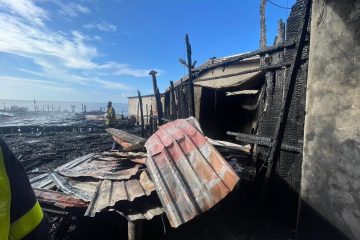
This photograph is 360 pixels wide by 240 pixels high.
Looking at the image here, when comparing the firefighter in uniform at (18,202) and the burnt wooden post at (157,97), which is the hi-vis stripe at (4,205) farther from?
the burnt wooden post at (157,97)

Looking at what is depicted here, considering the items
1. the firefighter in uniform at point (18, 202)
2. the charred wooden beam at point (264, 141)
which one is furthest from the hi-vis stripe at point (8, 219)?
the charred wooden beam at point (264, 141)

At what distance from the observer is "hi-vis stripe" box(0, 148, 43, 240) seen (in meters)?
1.29

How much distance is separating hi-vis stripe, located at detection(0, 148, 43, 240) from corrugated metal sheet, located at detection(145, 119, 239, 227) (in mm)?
1911

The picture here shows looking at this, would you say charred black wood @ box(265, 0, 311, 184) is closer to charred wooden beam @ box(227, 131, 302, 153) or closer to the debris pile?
charred wooden beam @ box(227, 131, 302, 153)

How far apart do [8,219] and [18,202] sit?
9.4 inches

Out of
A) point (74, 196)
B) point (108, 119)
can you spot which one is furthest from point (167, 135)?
point (108, 119)

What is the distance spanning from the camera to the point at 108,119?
52.3 feet

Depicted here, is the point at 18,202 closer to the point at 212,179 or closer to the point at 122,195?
the point at 212,179

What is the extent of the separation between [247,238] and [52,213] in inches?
139

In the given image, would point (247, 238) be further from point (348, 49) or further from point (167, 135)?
point (348, 49)

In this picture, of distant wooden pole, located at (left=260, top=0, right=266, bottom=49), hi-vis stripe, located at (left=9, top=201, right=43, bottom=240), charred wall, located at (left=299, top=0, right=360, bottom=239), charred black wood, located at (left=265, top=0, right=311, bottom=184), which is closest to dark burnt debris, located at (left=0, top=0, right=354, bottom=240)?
charred black wood, located at (left=265, top=0, right=311, bottom=184)

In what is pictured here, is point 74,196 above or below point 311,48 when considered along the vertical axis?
below

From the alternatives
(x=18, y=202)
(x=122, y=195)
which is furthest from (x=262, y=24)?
(x=18, y=202)

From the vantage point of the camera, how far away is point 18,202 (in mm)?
1545
